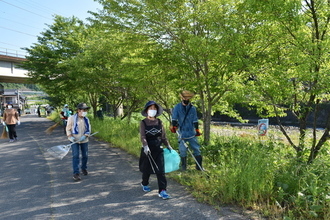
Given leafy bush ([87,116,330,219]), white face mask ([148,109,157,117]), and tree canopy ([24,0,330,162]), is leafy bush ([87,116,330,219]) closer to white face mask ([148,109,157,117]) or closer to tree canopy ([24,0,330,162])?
tree canopy ([24,0,330,162])

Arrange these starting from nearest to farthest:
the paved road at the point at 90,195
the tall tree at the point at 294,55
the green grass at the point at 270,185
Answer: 1. the green grass at the point at 270,185
2. the paved road at the point at 90,195
3. the tall tree at the point at 294,55

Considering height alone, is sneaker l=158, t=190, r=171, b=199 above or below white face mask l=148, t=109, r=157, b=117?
below

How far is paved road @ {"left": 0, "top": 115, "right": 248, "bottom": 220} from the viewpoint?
3727 millimetres

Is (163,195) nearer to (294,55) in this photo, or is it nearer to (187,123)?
(187,123)

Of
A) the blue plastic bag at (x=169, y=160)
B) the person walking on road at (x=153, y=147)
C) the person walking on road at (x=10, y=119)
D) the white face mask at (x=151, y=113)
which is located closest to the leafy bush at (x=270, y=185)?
the blue plastic bag at (x=169, y=160)

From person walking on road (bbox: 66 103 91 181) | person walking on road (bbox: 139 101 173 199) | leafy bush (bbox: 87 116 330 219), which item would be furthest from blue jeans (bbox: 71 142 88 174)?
leafy bush (bbox: 87 116 330 219)

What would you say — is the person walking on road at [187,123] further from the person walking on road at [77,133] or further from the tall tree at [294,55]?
the person walking on road at [77,133]

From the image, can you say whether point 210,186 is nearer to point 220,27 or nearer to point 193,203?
point 193,203

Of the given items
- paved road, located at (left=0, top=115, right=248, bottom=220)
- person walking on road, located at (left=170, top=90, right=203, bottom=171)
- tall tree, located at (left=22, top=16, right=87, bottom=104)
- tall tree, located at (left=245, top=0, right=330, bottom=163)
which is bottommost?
paved road, located at (left=0, top=115, right=248, bottom=220)

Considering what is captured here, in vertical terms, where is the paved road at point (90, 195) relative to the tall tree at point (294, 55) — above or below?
below

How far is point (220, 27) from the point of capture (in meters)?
5.19

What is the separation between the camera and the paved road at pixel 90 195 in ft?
12.2

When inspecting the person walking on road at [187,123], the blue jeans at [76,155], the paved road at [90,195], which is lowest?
the paved road at [90,195]

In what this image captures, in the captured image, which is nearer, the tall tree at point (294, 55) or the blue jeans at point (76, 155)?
the tall tree at point (294, 55)
